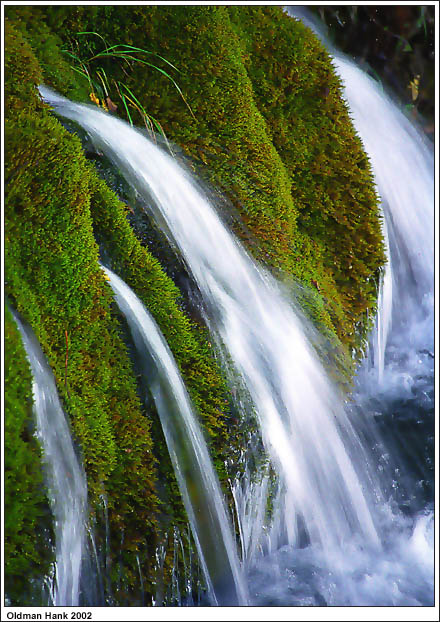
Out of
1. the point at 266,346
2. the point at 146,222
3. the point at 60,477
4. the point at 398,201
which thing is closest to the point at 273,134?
the point at 398,201

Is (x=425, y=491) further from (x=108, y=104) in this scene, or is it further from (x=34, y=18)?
(x=34, y=18)

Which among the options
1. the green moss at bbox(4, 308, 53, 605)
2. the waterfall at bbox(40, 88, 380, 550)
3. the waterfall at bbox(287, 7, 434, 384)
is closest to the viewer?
the green moss at bbox(4, 308, 53, 605)

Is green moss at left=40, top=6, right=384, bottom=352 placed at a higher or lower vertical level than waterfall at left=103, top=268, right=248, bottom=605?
higher

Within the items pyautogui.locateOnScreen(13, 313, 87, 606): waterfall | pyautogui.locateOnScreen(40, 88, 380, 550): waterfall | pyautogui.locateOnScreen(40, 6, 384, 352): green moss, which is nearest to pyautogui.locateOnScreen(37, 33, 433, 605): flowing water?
pyautogui.locateOnScreen(40, 88, 380, 550): waterfall

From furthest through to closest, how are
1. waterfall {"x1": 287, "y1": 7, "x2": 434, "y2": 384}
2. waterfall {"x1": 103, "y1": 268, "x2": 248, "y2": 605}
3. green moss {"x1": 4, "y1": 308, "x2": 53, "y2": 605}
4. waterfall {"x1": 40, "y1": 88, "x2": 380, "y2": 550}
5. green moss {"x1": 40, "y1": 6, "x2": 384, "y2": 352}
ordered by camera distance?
waterfall {"x1": 287, "y1": 7, "x2": 434, "y2": 384}
green moss {"x1": 40, "y1": 6, "x2": 384, "y2": 352}
waterfall {"x1": 40, "y1": 88, "x2": 380, "y2": 550}
waterfall {"x1": 103, "y1": 268, "x2": 248, "y2": 605}
green moss {"x1": 4, "y1": 308, "x2": 53, "y2": 605}

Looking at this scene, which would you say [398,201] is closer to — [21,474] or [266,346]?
[266,346]

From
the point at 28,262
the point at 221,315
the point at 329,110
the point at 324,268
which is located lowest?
the point at 28,262

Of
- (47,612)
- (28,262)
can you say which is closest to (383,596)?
(47,612)

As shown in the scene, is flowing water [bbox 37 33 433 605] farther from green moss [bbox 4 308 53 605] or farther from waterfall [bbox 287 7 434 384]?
green moss [bbox 4 308 53 605]
